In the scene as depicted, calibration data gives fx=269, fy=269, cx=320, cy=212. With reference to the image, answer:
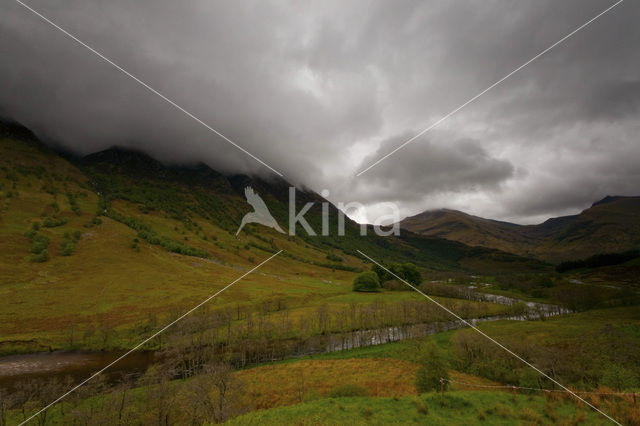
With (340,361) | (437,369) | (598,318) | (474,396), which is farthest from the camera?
(598,318)

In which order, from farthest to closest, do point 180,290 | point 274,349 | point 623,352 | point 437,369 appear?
point 180,290
point 274,349
point 623,352
point 437,369

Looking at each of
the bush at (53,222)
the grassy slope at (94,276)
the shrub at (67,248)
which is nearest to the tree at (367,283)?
the grassy slope at (94,276)

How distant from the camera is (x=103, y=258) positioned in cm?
12438

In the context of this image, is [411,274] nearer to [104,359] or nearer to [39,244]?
[104,359]

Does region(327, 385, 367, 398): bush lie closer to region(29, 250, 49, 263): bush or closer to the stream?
the stream

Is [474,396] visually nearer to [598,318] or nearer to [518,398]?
[518,398]

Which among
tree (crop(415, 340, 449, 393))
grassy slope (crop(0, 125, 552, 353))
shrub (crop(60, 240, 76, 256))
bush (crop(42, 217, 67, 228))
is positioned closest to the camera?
tree (crop(415, 340, 449, 393))

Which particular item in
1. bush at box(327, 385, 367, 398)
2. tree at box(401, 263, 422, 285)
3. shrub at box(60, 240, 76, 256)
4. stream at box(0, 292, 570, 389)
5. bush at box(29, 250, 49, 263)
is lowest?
stream at box(0, 292, 570, 389)

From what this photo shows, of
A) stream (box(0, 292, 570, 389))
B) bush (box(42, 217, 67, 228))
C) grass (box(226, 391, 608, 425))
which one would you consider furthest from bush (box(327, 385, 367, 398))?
bush (box(42, 217, 67, 228))

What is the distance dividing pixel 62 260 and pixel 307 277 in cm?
12004

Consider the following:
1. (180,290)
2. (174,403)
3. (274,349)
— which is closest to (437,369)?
(174,403)

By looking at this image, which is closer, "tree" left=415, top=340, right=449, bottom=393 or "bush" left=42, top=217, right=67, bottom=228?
"tree" left=415, top=340, right=449, bottom=393

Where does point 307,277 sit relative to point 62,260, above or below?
below

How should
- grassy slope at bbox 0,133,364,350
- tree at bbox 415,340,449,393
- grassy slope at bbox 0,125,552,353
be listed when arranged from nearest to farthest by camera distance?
tree at bbox 415,340,449,393, grassy slope at bbox 0,125,552,353, grassy slope at bbox 0,133,364,350
